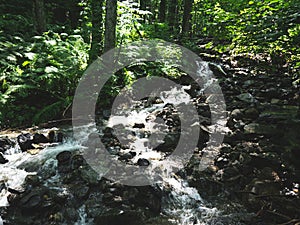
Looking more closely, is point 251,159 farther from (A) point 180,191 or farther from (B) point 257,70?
(B) point 257,70

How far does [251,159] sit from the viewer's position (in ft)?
19.6

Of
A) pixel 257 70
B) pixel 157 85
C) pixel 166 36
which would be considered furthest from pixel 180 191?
pixel 166 36

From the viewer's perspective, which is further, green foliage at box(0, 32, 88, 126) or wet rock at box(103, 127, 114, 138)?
green foliage at box(0, 32, 88, 126)

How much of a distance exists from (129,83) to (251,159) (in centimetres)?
480

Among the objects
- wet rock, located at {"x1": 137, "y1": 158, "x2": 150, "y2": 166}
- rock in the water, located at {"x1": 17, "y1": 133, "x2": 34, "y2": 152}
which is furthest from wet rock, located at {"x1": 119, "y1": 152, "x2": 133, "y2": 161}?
rock in the water, located at {"x1": 17, "y1": 133, "x2": 34, "y2": 152}

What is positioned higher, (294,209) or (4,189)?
(294,209)

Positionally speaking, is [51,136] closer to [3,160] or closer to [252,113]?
[3,160]

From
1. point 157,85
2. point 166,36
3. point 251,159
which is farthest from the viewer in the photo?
point 166,36

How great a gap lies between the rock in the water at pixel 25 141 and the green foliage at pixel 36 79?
0.98 metres

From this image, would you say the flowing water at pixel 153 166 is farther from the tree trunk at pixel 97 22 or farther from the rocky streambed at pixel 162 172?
the tree trunk at pixel 97 22

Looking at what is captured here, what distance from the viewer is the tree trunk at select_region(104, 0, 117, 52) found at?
874 centimetres

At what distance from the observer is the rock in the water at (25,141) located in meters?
6.42

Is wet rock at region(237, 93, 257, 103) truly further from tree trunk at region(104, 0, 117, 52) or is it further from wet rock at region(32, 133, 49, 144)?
wet rock at region(32, 133, 49, 144)

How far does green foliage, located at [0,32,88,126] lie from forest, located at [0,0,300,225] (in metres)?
0.03
